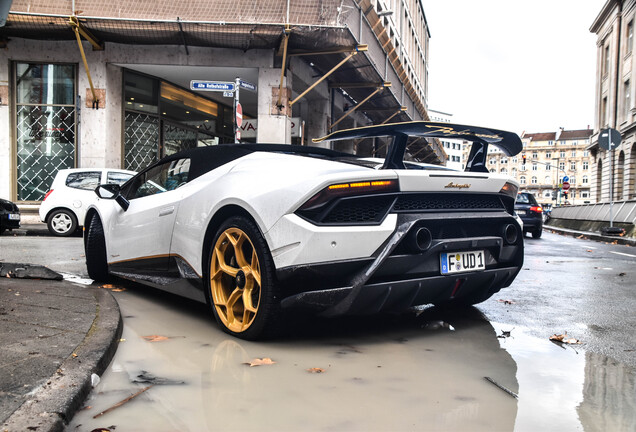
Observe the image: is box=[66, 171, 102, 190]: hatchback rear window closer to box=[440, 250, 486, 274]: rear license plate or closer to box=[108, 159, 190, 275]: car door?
box=[108, 159, 190, 275]: car door

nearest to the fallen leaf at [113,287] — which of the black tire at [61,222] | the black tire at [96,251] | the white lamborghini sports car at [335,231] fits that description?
the black tire at [96,251]

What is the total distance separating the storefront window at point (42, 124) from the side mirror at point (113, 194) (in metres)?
11.2

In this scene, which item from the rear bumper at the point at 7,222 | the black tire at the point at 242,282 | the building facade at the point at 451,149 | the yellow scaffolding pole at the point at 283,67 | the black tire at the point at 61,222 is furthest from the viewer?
the building facade at the point at 451,149

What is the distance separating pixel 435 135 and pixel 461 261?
761 millimetres

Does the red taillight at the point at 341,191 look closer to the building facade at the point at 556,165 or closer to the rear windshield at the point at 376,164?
the rear windshield at the point at 376,164

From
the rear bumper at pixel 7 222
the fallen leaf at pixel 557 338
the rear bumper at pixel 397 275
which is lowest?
the fallen leaf at pixel 557 338

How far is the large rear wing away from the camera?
10.9 ft

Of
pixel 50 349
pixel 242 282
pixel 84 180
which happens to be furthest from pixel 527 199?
pixel 50 349

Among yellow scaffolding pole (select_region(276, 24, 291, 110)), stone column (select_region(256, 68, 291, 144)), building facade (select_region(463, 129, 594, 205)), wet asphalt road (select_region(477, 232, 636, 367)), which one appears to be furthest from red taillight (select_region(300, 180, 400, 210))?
building facade (select_region(463, 129, 594, 205))

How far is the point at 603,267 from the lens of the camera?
8055mm

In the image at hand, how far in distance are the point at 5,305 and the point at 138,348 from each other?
1.22 metres

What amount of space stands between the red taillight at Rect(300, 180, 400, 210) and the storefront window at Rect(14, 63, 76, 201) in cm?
1391

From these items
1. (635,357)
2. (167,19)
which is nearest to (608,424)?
(635,357)

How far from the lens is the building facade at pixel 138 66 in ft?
46.4
